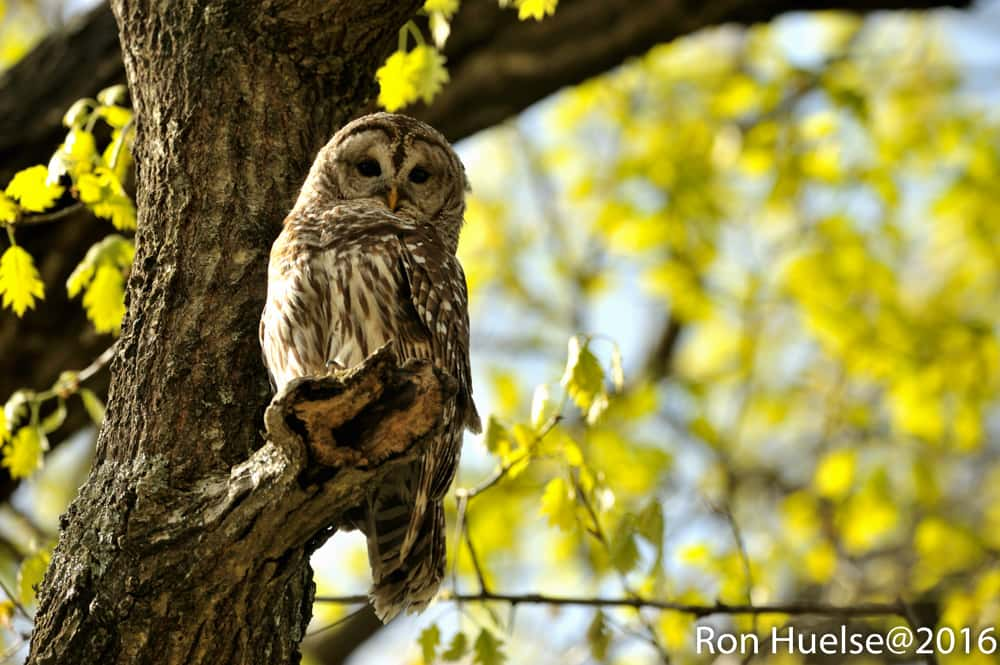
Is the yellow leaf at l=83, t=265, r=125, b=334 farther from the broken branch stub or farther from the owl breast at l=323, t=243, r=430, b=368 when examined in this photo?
the broken branch stub

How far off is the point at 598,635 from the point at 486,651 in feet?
1.30

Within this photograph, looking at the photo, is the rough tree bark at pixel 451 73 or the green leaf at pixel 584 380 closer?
the green leaf at pixel 584 380

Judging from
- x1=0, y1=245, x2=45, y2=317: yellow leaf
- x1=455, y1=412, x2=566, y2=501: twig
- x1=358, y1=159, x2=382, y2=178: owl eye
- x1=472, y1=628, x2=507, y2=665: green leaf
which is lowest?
x1=472, y1=628, x2=507, y2=665: green leaf

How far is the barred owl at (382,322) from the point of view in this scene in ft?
10.8

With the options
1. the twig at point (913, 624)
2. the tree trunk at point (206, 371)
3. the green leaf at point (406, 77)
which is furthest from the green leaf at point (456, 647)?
the green leaf at point (406, 77)

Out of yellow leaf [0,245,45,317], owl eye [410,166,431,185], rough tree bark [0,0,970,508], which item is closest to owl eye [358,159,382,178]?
owl eye [410,166,431,185]

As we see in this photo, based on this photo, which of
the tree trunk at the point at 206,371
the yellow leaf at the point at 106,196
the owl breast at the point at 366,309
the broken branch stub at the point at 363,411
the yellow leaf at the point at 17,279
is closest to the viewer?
the broken branch stub at the point at 363,411

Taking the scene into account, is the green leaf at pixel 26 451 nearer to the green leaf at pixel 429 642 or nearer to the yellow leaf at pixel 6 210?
the yellow leaf at pixel 6 210

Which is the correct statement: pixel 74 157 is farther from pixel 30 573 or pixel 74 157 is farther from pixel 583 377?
pixel 583 377

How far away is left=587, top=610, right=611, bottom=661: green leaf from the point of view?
411cm

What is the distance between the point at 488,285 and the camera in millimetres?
10211

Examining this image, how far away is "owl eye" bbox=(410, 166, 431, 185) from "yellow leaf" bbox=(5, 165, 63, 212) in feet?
4.00

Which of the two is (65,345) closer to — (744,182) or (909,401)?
(909,401)

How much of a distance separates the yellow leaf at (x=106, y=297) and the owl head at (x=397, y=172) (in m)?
0.72
